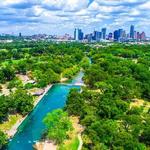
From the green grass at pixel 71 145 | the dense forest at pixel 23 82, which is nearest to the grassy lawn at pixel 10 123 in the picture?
the dense forest at pixel 23 82

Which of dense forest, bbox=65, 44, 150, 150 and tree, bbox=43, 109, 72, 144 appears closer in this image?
dense forest, bbox=65, 44, 150, 150

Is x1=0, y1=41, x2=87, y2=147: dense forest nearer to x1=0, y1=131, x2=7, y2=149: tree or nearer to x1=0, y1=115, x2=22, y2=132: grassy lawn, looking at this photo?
x1=0, y1=131, x2=7, y2=149: tree

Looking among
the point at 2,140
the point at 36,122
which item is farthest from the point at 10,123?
the point at 2,140

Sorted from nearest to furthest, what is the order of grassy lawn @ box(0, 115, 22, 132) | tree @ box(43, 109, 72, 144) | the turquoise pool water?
tree @ box(43, 109, 72, 144)
the turquoise pool water
grassy lawn @ box(0, 115, 22, 132)

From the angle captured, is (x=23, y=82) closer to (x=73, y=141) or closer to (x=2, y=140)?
(x=73, y=141)

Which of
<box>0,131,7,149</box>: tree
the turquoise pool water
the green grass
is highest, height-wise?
<box>0,131,7,149</box>: tree

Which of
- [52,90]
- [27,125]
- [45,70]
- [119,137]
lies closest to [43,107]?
[27,125]

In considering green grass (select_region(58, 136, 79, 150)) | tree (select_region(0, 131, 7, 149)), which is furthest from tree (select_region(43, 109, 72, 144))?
tree (select_region(0, 131, 7, 149))
